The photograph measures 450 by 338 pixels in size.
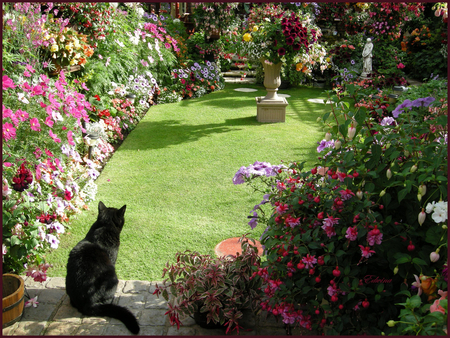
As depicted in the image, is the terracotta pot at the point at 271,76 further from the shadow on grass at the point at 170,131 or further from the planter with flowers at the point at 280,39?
the shadow on grass at the point at 170,131

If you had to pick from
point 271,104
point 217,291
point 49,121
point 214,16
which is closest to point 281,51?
point 271,104

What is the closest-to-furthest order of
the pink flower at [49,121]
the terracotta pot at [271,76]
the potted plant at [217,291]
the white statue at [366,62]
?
the potted plant at [217,291] → the pink flower at [49,121] → the terracotta pot at [271,76] → the white statue at [366,62]

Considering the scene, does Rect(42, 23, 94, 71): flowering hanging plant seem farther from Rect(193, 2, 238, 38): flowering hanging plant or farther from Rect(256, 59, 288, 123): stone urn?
Rect(193, 2, 238, 38): flowering hanging plant

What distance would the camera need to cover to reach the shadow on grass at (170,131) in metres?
7.00

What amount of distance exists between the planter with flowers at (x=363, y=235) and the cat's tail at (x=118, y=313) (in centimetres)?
88

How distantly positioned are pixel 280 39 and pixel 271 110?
58.9 inches

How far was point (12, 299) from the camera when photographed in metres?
2.82

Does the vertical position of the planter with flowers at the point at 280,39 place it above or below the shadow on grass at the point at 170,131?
above

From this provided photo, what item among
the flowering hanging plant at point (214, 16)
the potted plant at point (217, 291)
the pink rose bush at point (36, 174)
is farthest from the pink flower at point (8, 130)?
the flowering hanging plant at point (214, 16)

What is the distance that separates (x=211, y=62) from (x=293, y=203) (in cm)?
938

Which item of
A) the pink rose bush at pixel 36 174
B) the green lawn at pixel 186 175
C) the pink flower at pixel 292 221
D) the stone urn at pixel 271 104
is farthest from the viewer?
the stone urn at pixel 271 104

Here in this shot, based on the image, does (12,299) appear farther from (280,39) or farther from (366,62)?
(366,62)

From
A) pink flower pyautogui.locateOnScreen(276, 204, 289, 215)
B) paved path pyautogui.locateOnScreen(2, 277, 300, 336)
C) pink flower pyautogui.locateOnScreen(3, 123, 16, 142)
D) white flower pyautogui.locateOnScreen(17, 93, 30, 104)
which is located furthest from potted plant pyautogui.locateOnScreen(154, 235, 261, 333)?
white flower pyautogui.locateOnScreen(17, 93, 30, 104)

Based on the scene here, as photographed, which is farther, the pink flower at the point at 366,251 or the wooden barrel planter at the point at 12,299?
the wooden barrel planter at the point at 12,299
